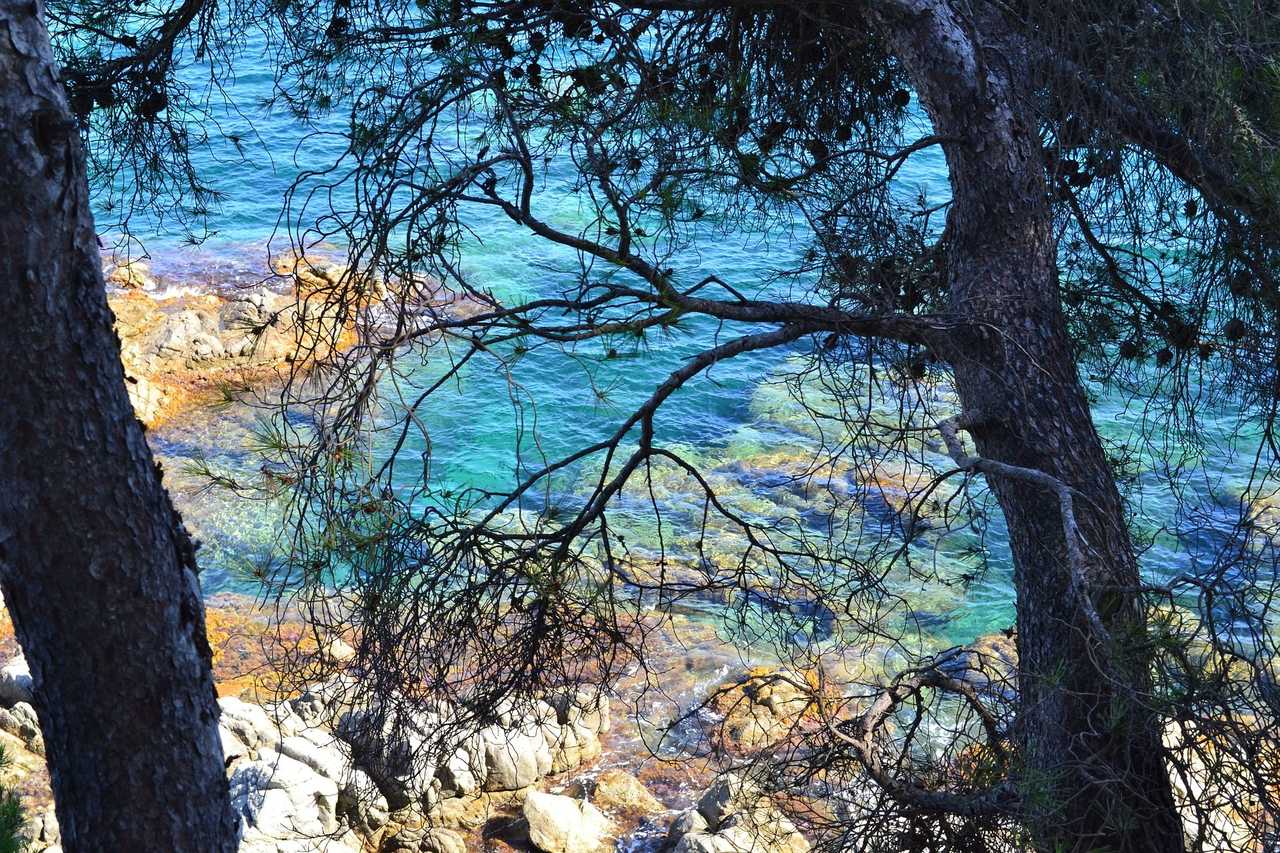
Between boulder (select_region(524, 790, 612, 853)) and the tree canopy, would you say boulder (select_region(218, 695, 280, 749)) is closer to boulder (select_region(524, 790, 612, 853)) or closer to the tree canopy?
boulder (select_region(524, 790, 612, 853))

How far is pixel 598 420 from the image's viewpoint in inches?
555

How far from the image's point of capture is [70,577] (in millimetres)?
3176

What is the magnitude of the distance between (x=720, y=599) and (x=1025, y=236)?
22.4ft

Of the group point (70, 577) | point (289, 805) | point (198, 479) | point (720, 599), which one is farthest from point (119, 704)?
point (198, 479)

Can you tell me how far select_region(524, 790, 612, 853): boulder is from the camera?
8.27 m

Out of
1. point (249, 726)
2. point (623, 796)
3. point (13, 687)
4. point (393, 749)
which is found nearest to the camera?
point (393, 749)

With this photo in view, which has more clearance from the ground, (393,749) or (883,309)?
(883,309)

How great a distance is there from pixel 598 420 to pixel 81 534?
11.0 m

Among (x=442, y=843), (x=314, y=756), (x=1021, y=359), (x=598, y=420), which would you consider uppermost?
(x=598, y=420)

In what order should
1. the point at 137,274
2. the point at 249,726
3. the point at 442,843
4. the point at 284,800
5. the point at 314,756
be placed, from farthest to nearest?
1. the point at 137,274
2. the point at 249,726
3. the point at 314,756
4. the point at 442,843
5. the point at 284,800

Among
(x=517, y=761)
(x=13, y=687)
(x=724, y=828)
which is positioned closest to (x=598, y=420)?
(x=517, y=761)

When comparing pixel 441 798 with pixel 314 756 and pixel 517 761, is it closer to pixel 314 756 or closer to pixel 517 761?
pixel 517 761

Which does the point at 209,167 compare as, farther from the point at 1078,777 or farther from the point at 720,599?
the point at 1078,777

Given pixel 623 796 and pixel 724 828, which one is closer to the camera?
pixel 724 828
